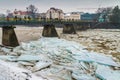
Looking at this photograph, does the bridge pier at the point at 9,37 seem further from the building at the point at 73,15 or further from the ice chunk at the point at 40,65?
the building at the point at 73,15

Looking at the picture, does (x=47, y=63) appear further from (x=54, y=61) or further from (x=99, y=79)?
(x=99, y=79)

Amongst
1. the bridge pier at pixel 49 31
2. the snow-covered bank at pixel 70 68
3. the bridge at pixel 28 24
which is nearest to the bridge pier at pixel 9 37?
the bridge at pixel 28 24

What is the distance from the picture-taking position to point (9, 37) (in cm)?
3061

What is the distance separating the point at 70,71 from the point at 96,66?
2.27 metres

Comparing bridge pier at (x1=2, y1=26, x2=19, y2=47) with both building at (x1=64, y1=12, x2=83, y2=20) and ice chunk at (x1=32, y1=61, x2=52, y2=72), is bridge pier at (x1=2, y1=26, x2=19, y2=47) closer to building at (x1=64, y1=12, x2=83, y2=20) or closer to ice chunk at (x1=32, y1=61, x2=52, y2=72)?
ice chunk at (x1=32, y1=61, x2=52, y2=72)

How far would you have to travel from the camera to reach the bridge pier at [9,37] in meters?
29.9

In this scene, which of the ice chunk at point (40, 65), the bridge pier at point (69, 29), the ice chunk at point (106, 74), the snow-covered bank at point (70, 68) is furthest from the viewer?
the bridge pier at point (69, 29)

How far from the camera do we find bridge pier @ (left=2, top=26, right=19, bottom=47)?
98.1 ft

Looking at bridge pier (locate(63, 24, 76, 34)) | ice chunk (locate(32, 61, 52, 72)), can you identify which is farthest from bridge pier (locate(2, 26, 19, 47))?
bridge pier (locate(63, 24, 76, 34))

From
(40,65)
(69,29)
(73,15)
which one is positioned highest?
(73,15)

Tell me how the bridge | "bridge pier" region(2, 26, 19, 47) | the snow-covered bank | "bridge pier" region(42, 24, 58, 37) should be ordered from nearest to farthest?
the snow-covered bank < "bridge pier" region(2, 26, 19, 47) < the bridge < "bridge pier" region(42, 24, 58, 37)

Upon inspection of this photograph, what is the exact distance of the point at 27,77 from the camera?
12117 mm

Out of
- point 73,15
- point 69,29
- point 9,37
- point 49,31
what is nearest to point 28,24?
point 49,31

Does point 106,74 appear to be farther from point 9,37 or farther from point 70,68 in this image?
point 9,37
